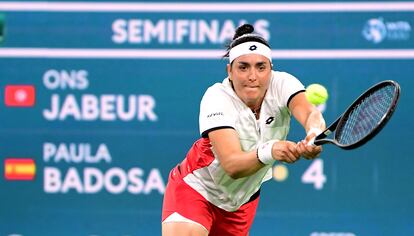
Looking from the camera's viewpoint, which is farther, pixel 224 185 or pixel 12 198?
pixel 12 198

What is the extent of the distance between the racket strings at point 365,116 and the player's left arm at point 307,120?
0.11 metres

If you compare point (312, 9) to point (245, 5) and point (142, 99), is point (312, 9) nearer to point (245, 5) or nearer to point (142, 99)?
point (245, 5)

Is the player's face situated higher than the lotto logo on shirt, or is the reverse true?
the player's face

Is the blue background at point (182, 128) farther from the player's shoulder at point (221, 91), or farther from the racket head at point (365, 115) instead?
the racket head at point (365, 115)

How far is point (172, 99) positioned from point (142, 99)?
202 millimetres

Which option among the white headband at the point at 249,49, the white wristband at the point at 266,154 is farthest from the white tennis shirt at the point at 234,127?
the white wristband at the point at 266,154

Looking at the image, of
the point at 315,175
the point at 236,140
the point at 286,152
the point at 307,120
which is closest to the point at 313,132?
the point at 286,152

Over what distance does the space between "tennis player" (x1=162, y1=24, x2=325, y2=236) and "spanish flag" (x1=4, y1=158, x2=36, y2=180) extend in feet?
6.66

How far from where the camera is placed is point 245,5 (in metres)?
6.79

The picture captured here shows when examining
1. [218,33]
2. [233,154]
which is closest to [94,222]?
[218,33]

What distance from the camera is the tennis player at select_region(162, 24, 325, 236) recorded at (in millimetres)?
4504

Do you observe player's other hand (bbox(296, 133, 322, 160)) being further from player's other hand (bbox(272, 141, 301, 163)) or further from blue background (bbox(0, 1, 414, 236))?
blue background (bbox(0, 1, 414, 236))

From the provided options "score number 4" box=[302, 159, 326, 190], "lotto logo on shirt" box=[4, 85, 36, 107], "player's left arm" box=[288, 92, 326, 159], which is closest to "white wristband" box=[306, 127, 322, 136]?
"player's left arm" box=[288, 92, 326, 159]

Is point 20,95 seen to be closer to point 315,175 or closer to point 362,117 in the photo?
point 315,175
